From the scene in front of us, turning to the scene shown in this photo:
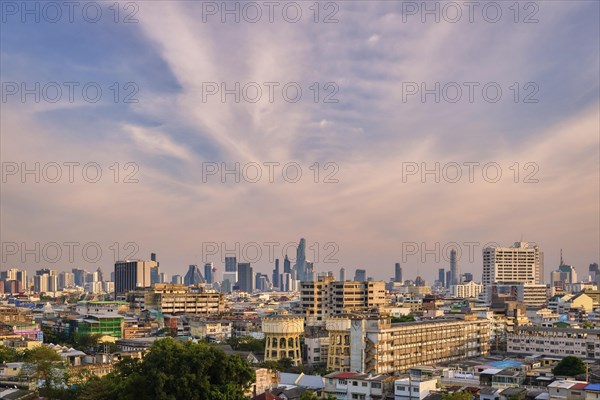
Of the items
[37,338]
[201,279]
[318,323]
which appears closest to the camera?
[37,338]

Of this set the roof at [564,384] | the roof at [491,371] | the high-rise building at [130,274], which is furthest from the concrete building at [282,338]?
the high-rise building at [130,274]

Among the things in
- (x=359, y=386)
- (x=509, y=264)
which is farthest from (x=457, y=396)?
(x=509, y=264)

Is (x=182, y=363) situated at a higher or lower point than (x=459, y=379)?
higher

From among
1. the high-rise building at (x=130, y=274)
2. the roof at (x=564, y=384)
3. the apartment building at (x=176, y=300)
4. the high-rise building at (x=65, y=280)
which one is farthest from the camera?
the high-rise building at (x=65, y=280)

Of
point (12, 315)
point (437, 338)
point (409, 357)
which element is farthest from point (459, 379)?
point (12, 315)

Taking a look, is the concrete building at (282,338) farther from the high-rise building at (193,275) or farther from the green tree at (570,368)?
the high-rise building at (193,275)

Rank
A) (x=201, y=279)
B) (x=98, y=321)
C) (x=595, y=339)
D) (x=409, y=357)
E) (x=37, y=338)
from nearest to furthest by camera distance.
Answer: (x=409, y=357)
(x=595, y=339)
(x=37, y=338)
(x=98, y=321)
(x=201, y=279)

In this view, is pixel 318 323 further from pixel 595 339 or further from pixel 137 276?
pixel 137 276

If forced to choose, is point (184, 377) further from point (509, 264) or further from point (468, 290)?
point (468, 290)

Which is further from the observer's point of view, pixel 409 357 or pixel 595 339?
pixel 595 339
